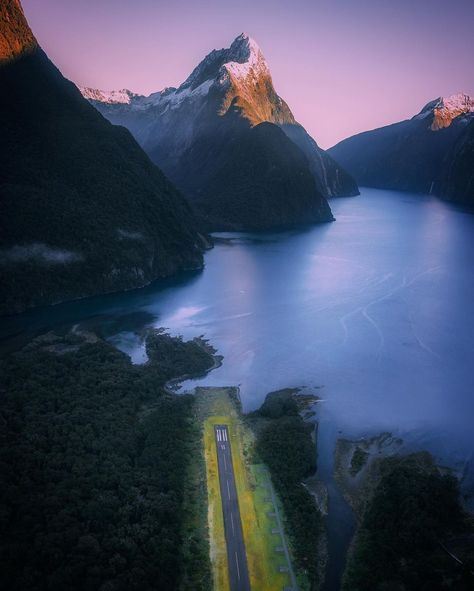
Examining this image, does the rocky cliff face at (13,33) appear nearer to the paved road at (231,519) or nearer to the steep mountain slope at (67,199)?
the steep mountain slope at (67,199)

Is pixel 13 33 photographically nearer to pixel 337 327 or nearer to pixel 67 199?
pixel 67 199

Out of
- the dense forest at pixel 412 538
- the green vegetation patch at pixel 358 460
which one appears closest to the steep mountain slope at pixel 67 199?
the green vegetation patch at pixel 358 460

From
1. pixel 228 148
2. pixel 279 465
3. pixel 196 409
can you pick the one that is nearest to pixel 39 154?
pixel 196 409

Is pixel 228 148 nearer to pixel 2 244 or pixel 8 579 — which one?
pixel 2 244

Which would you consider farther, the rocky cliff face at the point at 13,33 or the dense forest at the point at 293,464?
the rocky cliff face at the point at 13,33

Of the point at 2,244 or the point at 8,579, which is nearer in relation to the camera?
the point at 8,579

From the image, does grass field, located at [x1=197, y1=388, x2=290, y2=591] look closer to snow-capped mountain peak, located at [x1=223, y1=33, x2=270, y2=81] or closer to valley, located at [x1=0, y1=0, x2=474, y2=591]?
valley, located at [x1=0, y1=0, x2=474, y2=591]
